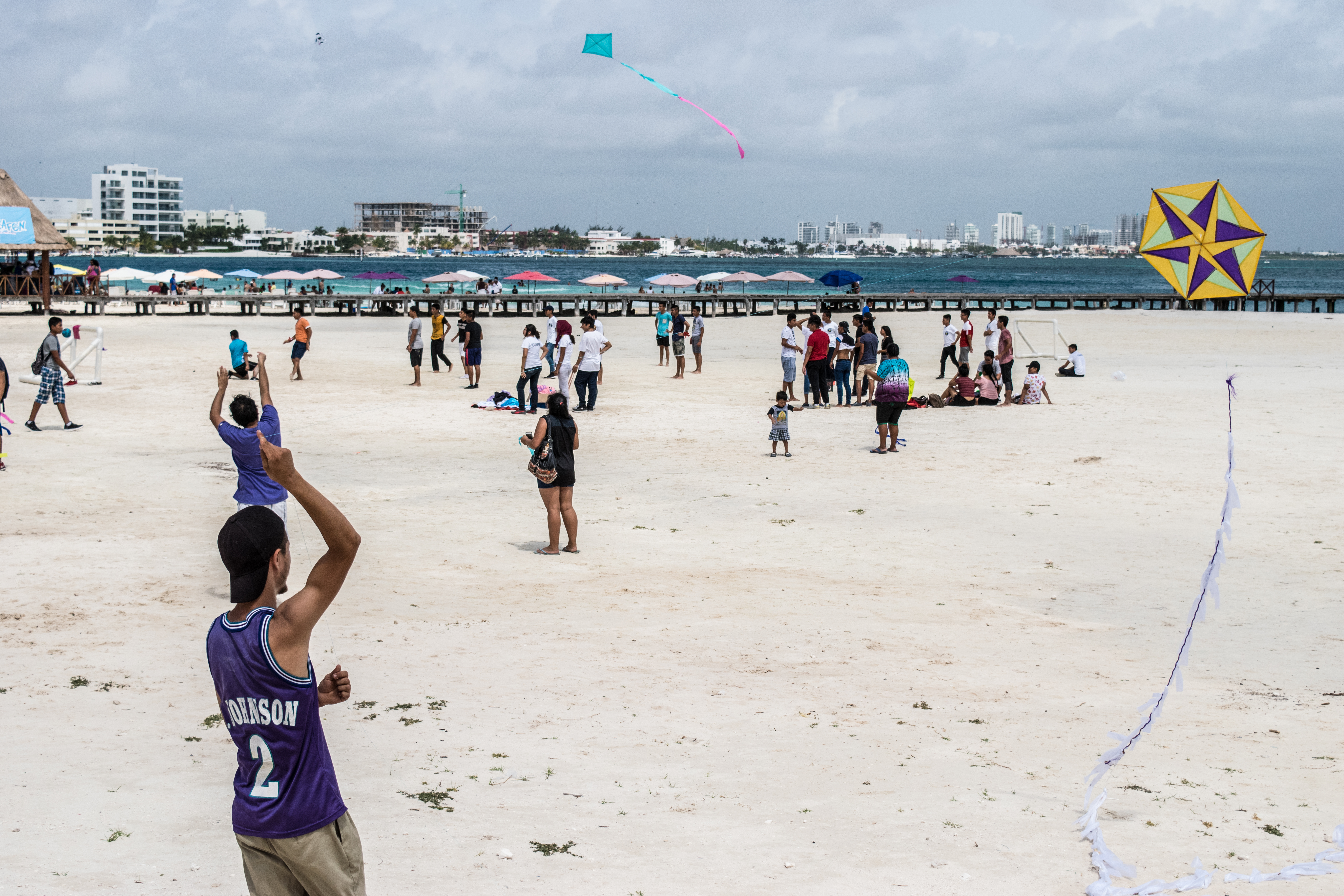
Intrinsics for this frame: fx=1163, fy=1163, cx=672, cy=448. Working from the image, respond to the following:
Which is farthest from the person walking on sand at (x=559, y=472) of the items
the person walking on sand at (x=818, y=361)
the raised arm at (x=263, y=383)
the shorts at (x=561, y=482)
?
the person walking on sand at (x=818, y=361)

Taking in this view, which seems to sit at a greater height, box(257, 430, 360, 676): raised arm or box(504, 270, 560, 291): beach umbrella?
box(504, 270, 560, 291): beach umbrella

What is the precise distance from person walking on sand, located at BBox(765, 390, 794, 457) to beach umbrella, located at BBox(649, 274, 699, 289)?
38.7 meters

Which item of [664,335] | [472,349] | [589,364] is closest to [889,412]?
[589,364]

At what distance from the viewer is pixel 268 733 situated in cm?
315

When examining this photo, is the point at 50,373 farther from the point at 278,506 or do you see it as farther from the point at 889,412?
the point at 889,412

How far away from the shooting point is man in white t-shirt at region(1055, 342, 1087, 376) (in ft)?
78.3

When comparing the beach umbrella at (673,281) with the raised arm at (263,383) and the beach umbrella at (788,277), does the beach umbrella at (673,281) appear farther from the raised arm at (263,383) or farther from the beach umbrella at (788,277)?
the raised arm at (263,383)

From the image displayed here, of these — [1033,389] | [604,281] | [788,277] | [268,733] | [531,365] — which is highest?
[788,277]

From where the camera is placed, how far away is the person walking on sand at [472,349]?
2192 centimetres

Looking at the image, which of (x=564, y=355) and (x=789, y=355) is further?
(x=789, y=355)

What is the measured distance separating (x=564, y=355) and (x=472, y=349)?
458cm

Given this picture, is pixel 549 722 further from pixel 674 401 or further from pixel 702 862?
pixel 674 401

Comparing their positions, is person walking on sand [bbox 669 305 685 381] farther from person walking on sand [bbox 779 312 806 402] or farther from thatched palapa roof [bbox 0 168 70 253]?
thatched palapa roof [bbox 0 168 70 253]

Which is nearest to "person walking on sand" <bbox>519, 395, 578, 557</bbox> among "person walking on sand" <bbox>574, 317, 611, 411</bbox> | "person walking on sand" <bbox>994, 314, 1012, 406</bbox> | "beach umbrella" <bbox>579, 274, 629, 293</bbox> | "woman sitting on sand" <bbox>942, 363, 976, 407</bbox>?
"person walking on sand" <bbox>574, 317, 611, 411</bbox>
